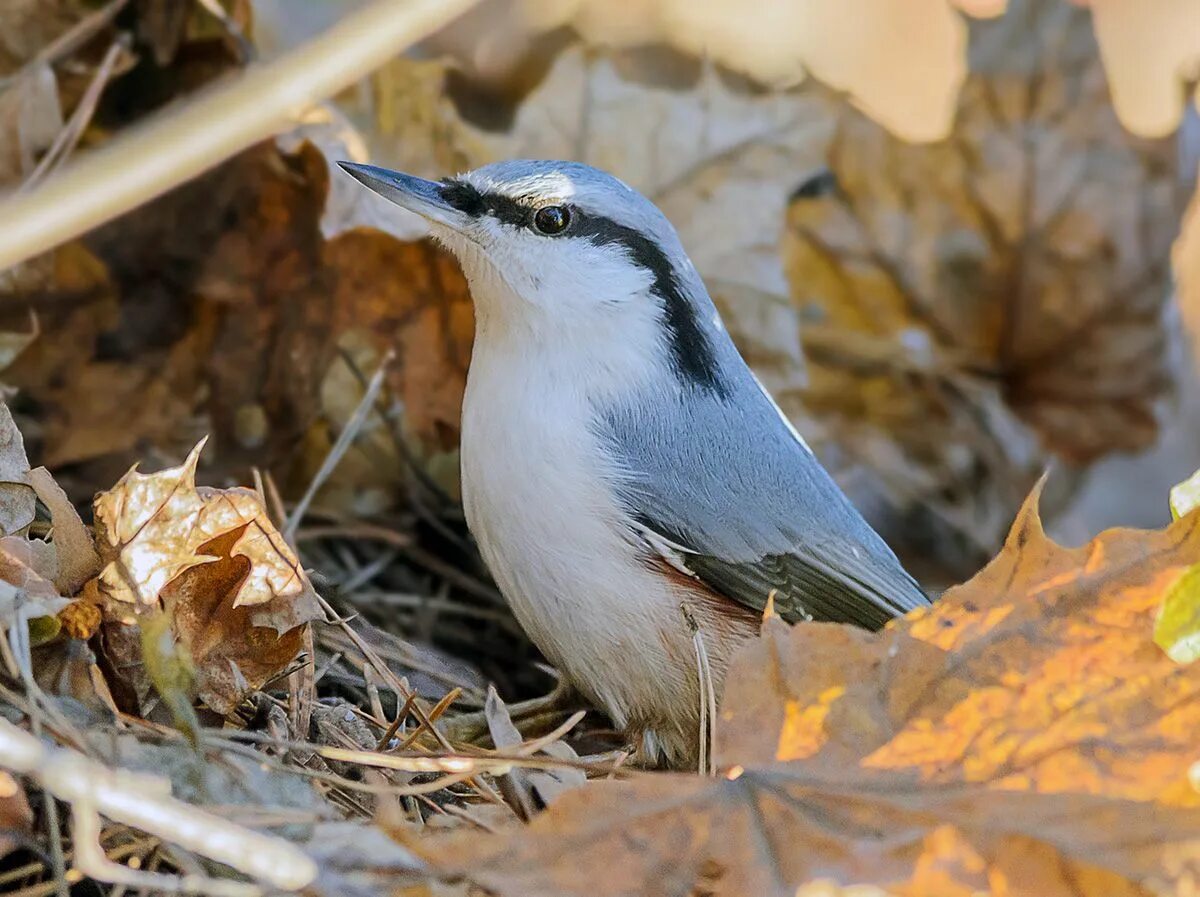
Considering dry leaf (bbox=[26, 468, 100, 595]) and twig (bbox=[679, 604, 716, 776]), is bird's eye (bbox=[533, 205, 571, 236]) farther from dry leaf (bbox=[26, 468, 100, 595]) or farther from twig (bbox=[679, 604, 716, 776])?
dry leaf (bbox=[26, 468, 100, 595])

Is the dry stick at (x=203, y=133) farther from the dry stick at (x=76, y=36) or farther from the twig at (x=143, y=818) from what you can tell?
the dry stick at (x=76, y=36)

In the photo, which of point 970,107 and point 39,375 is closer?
point 39,375

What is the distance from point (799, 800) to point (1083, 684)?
0.45 m

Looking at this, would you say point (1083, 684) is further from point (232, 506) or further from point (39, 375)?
point (39, 375)

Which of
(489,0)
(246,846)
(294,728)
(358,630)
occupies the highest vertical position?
(489,0)

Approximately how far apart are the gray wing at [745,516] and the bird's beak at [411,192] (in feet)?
1.66

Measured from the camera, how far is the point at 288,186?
10.7 feet

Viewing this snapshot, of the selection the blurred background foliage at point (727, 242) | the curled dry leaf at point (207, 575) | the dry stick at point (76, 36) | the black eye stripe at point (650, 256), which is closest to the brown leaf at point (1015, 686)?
the curled dry leaf at point (207, 575)

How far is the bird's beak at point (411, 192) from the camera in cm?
261

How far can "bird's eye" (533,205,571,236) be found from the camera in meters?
2.68

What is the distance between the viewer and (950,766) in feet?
6.01

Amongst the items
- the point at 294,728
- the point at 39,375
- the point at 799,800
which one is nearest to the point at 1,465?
the point at 294,728

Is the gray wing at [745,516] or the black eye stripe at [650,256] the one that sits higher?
the black eye stripe at [650,256]

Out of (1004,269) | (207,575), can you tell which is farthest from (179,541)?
(1004,269)
